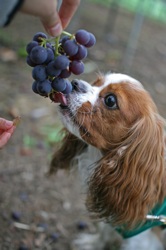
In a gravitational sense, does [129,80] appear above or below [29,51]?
below

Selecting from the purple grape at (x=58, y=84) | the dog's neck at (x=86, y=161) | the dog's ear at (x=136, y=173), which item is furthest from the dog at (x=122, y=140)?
the purple grape at (x=58, y=84)

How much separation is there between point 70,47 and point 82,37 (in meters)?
0.07

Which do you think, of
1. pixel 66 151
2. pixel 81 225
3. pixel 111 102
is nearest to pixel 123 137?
pixel 111 102

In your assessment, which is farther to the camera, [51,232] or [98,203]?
[51,232]

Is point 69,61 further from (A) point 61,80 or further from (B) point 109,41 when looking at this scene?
(B) point 109,41

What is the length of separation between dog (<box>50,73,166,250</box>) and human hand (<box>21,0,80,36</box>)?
1.71ft

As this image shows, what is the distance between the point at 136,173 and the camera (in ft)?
7.68

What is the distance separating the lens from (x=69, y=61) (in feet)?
6.15

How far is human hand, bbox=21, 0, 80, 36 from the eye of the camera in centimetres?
169

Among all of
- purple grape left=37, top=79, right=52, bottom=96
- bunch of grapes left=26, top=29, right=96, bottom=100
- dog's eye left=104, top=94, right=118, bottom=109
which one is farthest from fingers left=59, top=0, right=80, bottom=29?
dog's eye left=104, top=94, right=118, bottom=109

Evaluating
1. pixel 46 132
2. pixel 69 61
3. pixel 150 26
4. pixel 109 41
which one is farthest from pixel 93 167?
pixel 150 26

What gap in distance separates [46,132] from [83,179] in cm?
139

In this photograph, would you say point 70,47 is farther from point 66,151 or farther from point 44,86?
point 66,151

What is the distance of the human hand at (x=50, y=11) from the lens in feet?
5.53
